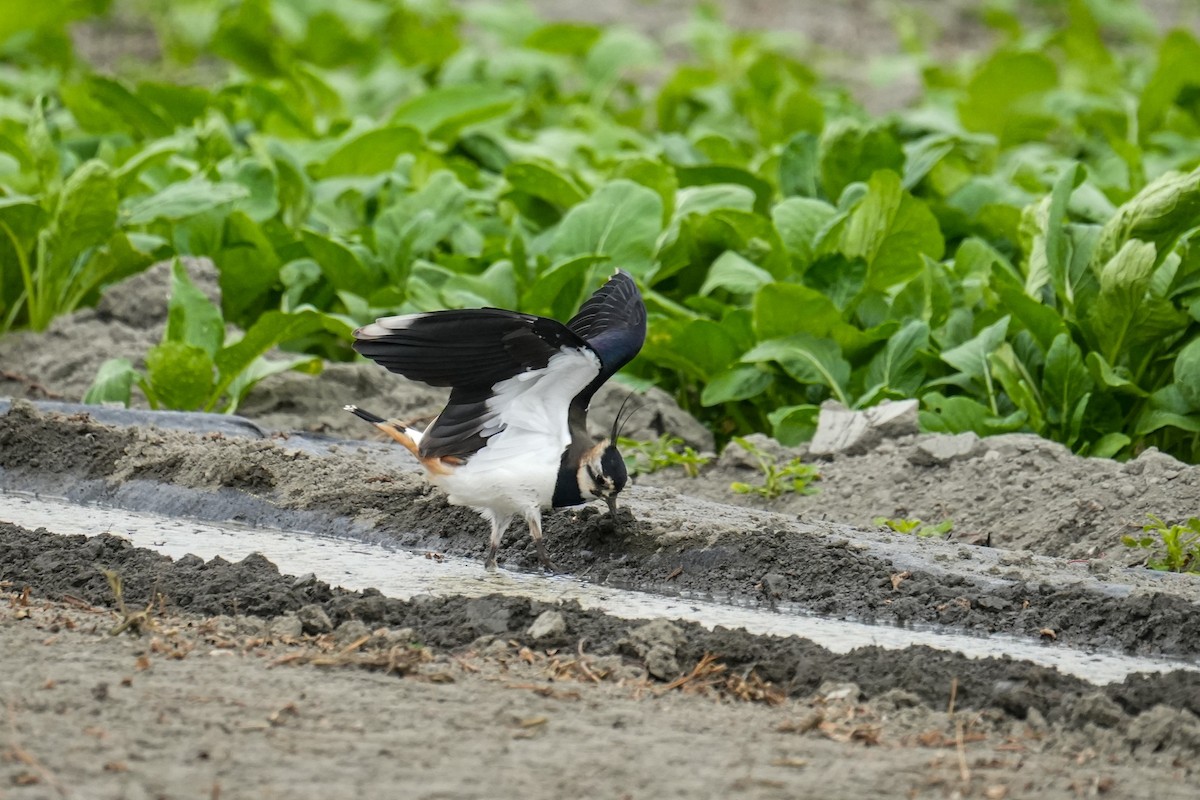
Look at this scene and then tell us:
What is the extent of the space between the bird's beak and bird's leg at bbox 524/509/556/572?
8.1 inches

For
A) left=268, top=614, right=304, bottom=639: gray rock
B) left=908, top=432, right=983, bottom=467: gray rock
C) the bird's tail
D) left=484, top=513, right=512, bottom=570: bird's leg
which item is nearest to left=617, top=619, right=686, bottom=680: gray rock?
left=268, top=614, right=304, bottom=639: gray rock

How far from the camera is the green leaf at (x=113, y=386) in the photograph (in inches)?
230

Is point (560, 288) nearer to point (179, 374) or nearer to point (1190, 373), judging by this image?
point (179, 374)

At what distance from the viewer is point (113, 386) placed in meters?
5.84

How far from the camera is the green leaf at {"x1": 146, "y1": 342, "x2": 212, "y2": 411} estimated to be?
18.8ft

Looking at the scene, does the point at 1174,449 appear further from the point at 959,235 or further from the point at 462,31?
the point at 462,31

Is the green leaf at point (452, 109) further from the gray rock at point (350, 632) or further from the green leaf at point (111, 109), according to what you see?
the gray rock at point (350, 632)

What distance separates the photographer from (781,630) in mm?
3783

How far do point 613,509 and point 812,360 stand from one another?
1743 mm

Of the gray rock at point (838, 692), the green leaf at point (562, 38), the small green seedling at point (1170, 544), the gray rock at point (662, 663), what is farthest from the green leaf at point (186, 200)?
the green leaf at point (562, 38)

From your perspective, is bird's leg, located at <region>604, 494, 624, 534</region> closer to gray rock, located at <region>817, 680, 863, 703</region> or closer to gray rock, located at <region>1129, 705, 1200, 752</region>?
gray rock, located at <region>817, 680, 863, 703</region>

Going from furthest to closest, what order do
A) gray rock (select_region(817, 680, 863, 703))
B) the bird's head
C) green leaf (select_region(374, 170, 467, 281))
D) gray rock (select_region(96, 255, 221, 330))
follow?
green leaf (select_region(374, 170, 467, 281)), gray rock (select_region(96, 255, 221, 330)), the bird's head, gray rock (select_region(817, 680, 863, 703))

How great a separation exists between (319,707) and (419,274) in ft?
13.1

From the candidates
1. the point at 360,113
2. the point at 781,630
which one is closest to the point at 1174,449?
the point at 781,630
